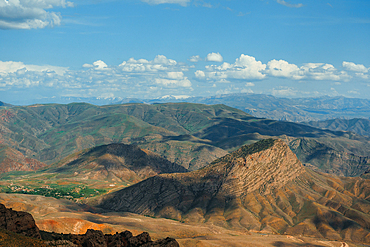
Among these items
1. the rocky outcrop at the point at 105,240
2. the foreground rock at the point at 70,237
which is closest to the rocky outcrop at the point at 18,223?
the foreground rock at the point at 70,237

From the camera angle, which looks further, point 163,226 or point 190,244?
point 163,226

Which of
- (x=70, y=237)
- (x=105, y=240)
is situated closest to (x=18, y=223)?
(x=70, y=237)

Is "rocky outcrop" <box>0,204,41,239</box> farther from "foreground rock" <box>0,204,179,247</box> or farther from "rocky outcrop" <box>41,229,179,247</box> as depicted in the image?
"rocky outcrop" <box>41,229,179,247</box>

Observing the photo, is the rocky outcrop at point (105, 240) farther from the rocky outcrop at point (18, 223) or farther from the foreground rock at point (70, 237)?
the rocky outcrop at point (18, 223)

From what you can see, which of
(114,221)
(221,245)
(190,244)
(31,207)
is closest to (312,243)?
(221,245)

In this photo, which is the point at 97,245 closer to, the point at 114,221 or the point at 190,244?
the point at 190,244

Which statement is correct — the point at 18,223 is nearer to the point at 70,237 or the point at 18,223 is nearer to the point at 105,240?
the point at 70,237

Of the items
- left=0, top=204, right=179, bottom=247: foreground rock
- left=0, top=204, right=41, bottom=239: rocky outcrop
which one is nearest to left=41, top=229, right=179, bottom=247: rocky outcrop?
left=0, top=204, right=179, bottom=247: foreground rock

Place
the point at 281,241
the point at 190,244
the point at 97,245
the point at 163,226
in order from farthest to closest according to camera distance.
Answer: the point at 163,226 → the point at 281,241 → the point at 190,244 → the point at 97,245
